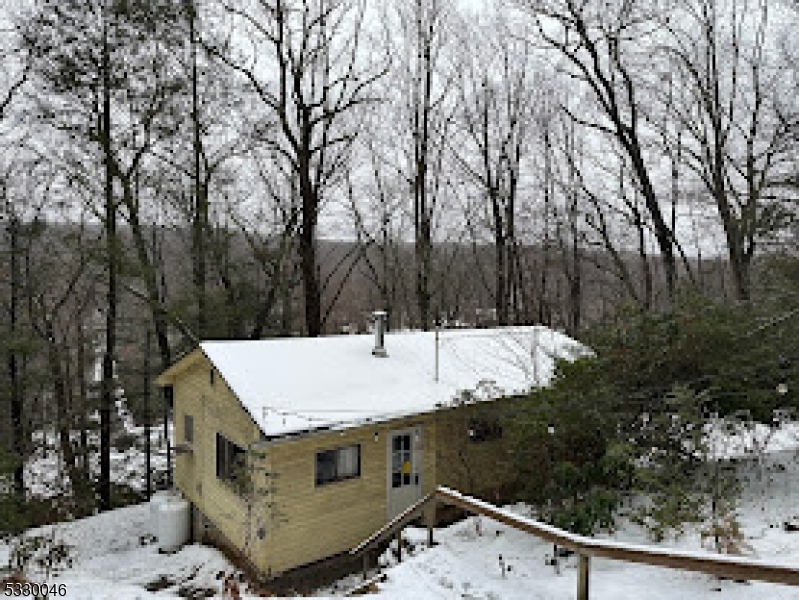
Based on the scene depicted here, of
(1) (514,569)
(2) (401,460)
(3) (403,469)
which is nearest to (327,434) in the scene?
(2) (401,460)

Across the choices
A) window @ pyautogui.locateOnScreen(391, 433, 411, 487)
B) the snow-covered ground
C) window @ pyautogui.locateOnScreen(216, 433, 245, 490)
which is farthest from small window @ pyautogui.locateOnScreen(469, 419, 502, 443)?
window @ pyautogui.locateOnScreen(216, 433, 245, 490)

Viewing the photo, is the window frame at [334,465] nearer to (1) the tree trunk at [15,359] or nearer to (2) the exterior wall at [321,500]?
(2) the exterior wall at [321,500]

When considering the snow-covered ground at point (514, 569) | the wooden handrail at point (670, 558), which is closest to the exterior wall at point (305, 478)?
the snow-covered ground at point (514, 569)

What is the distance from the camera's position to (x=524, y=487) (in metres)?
7.89

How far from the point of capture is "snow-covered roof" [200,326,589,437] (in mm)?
8391

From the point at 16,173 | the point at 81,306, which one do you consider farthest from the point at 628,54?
the point at 81,306

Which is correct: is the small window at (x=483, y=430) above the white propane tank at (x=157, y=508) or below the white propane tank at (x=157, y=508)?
above

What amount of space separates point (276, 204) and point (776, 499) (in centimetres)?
2037

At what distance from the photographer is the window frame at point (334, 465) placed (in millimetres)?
8492

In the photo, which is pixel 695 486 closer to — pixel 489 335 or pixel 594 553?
pixel 594 553

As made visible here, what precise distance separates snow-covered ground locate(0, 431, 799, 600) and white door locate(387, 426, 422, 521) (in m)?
1.43

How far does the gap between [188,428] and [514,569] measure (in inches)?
329

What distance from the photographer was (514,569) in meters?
5.61

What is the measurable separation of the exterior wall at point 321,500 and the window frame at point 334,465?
0.05 m
